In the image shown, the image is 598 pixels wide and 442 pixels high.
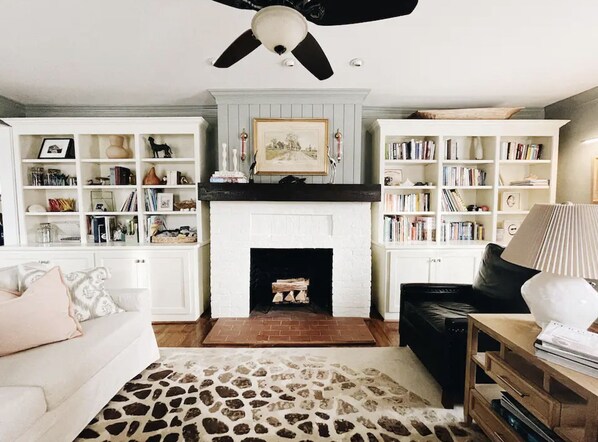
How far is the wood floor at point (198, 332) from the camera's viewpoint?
2729 mm

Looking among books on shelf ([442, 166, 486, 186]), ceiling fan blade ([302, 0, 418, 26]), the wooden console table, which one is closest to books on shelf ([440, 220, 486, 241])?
books on shelf ([442, 166, 486, 186])

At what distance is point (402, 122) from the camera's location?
3248 millimetres

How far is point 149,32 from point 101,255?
2.22 meters

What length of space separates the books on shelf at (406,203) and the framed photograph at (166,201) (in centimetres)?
245

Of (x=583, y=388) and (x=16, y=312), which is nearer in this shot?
(x=583, y=388)

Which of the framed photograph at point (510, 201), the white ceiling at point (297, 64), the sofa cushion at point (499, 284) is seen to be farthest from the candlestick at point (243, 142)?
the framed photograph at point (510, 201)

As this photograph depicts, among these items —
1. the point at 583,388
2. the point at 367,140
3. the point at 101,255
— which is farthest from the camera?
the point at 367,140

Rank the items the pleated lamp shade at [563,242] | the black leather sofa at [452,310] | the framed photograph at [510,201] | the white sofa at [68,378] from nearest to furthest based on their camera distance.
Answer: the pleated lamp shade at [563,242] → the white sofa at [68,378] → the black leather sofa at [452,310] → the framed photograph at [510,201]

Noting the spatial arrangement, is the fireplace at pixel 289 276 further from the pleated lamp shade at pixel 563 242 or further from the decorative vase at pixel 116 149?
the pleated lamp shade at pixel 563 242

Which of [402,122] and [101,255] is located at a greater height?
[402,122]

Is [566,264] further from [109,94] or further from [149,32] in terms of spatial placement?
[109,94]

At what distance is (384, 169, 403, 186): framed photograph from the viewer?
3572 millimetres

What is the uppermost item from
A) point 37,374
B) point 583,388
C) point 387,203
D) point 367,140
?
point 367,140

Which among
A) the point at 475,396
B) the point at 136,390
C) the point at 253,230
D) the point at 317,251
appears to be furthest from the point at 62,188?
the point at 475,396
